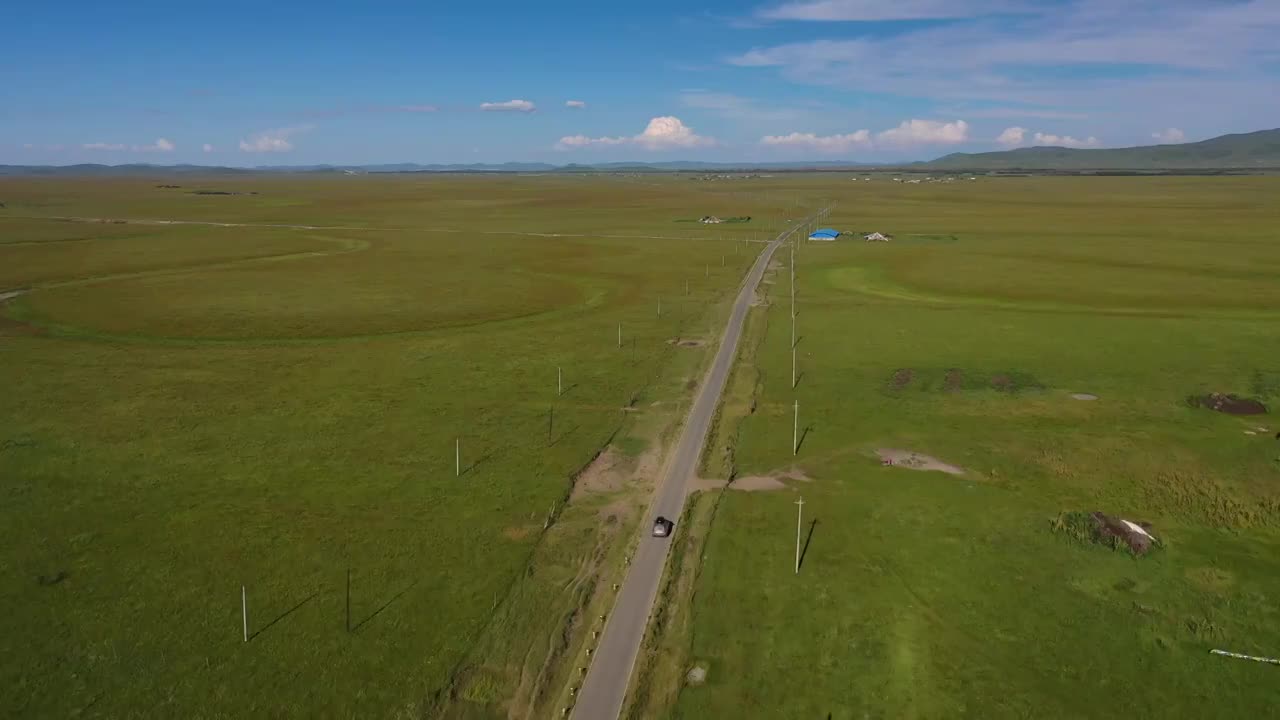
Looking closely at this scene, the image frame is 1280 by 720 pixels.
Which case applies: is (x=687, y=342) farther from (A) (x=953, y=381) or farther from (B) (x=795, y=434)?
A: (B) (x=795, y=434)

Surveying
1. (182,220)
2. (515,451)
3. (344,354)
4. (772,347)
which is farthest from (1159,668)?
(182,220)

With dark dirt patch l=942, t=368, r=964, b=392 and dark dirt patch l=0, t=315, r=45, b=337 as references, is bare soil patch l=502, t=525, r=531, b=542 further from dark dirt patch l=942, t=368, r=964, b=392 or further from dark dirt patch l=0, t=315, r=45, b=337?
dark dirt patch l=0, t=315, r=45, b=337

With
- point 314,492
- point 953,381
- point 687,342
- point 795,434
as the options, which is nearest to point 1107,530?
point 795,434

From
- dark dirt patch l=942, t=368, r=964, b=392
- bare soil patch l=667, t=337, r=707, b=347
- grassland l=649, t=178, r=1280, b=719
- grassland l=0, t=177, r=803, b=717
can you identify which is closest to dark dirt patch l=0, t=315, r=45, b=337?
grassland l=0, t=177, r=803, b=717

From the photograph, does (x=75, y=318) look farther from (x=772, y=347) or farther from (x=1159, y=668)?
(x=1159, y=668)

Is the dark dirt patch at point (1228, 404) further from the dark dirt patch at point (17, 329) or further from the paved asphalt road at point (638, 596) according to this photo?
the dark dirt patch at point (17, 329)
